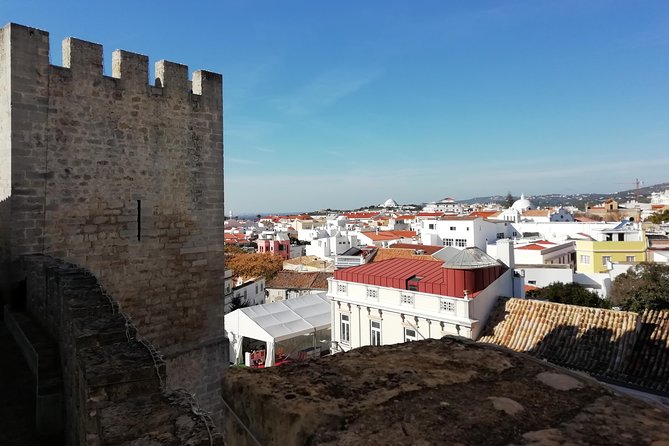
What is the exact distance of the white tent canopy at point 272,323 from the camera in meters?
16.5

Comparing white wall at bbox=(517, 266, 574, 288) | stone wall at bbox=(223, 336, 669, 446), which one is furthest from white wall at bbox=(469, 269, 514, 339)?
stone wall at bbox=(223, 336, 669, 446)

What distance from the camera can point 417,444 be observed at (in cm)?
137

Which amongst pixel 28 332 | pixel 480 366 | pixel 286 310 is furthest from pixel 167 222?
pixel 286 310

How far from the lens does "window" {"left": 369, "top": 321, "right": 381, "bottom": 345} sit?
51.8 ft

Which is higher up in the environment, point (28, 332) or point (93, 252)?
point (93, 252)

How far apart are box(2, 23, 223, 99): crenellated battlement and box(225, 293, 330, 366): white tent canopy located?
10.8 meters

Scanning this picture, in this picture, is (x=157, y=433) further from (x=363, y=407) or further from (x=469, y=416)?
(x=469, y=416)

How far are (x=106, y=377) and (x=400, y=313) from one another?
42.8 ft

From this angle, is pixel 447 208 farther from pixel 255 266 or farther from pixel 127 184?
pixel 127 184

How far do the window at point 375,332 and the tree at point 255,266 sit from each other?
27218 millimetres

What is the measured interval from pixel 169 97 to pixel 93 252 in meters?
2.72

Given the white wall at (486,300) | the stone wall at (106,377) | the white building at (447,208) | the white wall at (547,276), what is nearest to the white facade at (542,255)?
the white wall at (547,276)

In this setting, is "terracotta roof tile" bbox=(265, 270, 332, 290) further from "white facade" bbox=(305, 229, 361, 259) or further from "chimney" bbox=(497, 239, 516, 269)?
"chimney" bbox=(497, 239, 516, 269)

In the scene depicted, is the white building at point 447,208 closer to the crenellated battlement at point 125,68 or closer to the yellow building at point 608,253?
the yellow building at point 608,253
